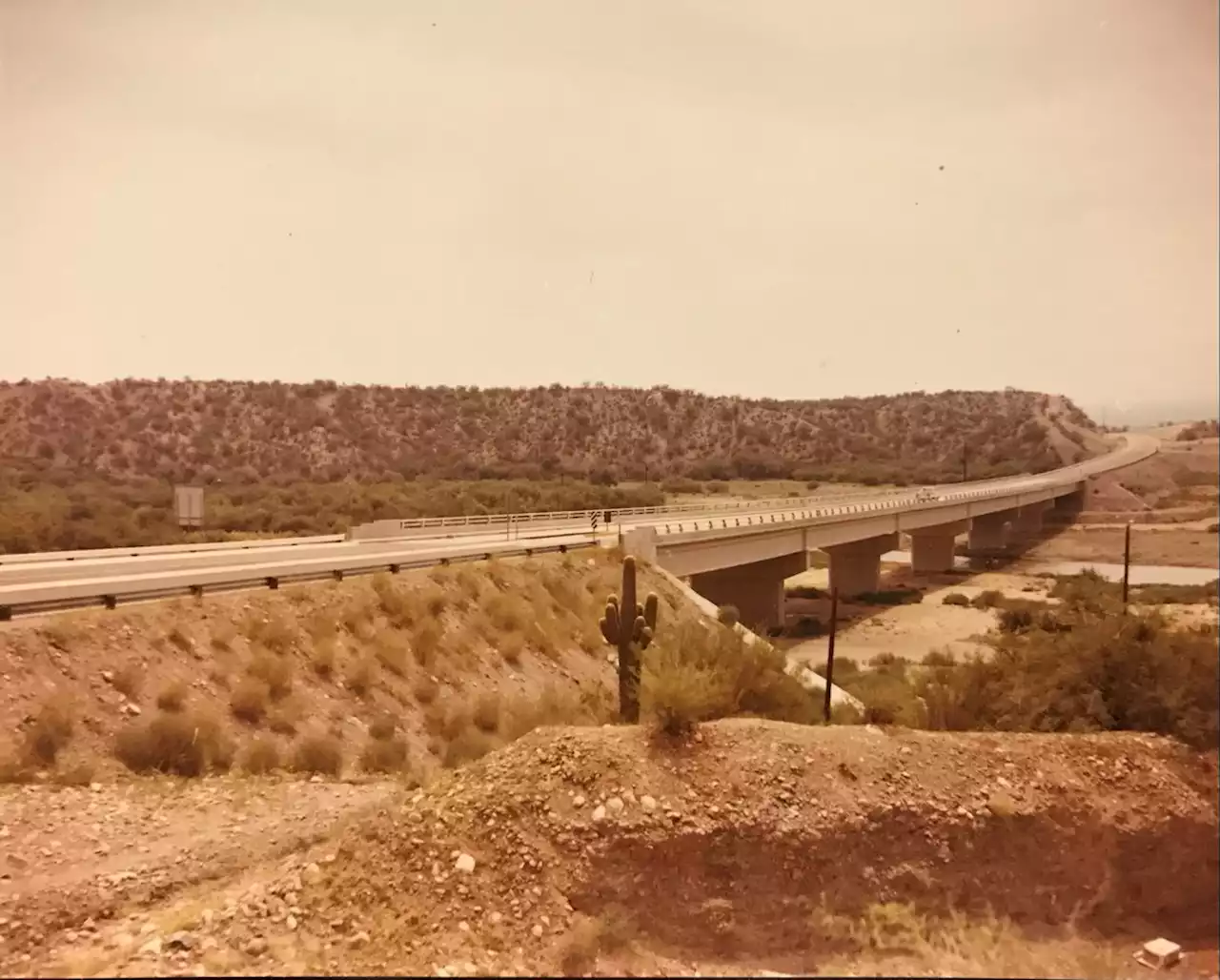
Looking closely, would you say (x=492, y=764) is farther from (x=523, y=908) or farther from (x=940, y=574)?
(x=940, y=574)

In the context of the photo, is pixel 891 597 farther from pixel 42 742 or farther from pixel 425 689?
pixel 42 742

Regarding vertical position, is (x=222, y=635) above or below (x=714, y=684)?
below

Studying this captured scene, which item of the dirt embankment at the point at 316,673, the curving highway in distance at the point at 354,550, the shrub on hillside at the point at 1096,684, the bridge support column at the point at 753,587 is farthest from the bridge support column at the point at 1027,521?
the shrub on hillside at the point at 1096,684

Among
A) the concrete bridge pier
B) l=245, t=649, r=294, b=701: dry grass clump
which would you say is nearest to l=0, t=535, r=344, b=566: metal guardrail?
l=245, t=649, r=294, b=701: dry grass clump

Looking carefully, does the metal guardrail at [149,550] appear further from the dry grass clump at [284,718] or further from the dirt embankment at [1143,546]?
the dirt embankment at [1143,546]

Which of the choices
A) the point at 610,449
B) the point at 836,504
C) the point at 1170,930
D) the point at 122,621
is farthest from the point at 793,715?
the point at 610,449

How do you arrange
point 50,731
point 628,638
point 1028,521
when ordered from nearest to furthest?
point 628,638 < point 50,731 < point 1028,521

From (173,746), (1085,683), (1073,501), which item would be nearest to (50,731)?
(173,746)
